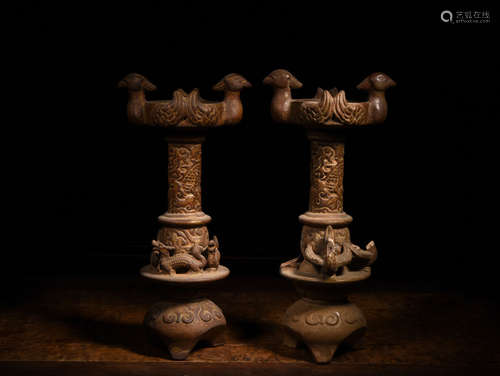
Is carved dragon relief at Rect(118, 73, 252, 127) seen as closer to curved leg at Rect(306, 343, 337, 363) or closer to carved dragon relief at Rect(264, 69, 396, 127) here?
carved dragon relief at Rect(264, 69, 396, 127)

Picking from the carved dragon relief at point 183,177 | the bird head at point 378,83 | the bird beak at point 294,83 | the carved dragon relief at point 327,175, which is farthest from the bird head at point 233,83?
the bird head at point 378,83

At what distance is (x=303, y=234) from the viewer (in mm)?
5320

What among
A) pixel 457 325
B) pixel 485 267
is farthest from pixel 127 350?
pixel 485 267

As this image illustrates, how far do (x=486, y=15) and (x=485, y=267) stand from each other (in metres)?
1.96

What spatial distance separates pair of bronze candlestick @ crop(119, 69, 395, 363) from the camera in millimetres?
5129

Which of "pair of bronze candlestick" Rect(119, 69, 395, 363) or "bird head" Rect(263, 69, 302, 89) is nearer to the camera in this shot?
"pair of bronze candlestick" Rect(119, 69, 395, 363)

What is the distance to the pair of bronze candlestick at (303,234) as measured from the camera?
16.8 feet

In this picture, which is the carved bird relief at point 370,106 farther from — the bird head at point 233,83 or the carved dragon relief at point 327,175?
the bird head at point 233,83

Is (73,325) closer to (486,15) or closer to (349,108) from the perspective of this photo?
(349,108)

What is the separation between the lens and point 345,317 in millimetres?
5207

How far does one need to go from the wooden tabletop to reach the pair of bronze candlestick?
15 centimetres

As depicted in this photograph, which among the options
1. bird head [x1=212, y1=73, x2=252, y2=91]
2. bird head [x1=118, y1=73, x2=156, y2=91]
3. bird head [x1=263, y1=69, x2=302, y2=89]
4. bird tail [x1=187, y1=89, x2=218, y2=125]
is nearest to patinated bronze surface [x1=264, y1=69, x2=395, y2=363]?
bird head [x1=263, y1=69, x2=302, y2=89]

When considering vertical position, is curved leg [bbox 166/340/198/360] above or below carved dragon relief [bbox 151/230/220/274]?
below

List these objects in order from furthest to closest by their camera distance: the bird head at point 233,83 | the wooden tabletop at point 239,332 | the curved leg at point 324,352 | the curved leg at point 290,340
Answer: the curved leg at point 290,340, the bird head at point 233,83, the curved leg at point 324,352, the wooden tabletop at point 239,332
